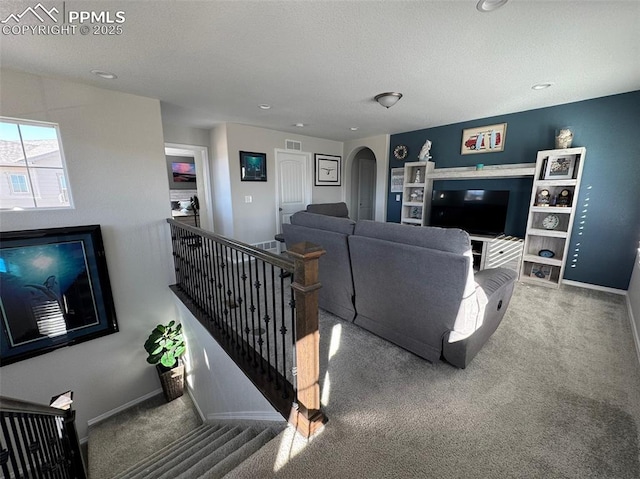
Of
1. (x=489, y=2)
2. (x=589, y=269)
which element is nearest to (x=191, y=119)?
(x=489, y=2)

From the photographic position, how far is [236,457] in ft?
4.76

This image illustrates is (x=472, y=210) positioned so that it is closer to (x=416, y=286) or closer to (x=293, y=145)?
(x=416, y=286)

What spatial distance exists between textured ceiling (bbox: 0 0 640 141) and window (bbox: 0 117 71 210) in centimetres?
53

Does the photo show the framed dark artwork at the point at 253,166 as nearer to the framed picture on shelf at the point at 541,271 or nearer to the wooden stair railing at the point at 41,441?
the wooden stair railing at the point at 41,441

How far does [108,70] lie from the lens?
229 cm

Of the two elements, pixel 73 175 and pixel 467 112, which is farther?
pixel 467 112

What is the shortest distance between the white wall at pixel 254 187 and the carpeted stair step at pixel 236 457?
344 centimetres

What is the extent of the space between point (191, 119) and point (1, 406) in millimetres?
3933

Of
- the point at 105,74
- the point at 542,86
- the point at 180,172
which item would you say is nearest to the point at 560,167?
the point at 542,86

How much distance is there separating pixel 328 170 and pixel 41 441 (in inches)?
217


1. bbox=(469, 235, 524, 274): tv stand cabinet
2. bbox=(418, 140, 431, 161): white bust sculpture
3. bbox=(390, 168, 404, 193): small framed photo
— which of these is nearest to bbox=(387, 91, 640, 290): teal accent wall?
bbox=(469, 235, 524, 274): tv stand cabinet

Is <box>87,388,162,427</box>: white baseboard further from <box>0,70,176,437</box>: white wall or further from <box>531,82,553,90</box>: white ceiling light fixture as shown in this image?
<box>531,82,553,90</box>: white ceiling light fixture

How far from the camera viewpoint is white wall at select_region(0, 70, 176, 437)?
2504 millimetres

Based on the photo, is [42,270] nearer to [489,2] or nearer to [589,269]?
[489,2]
